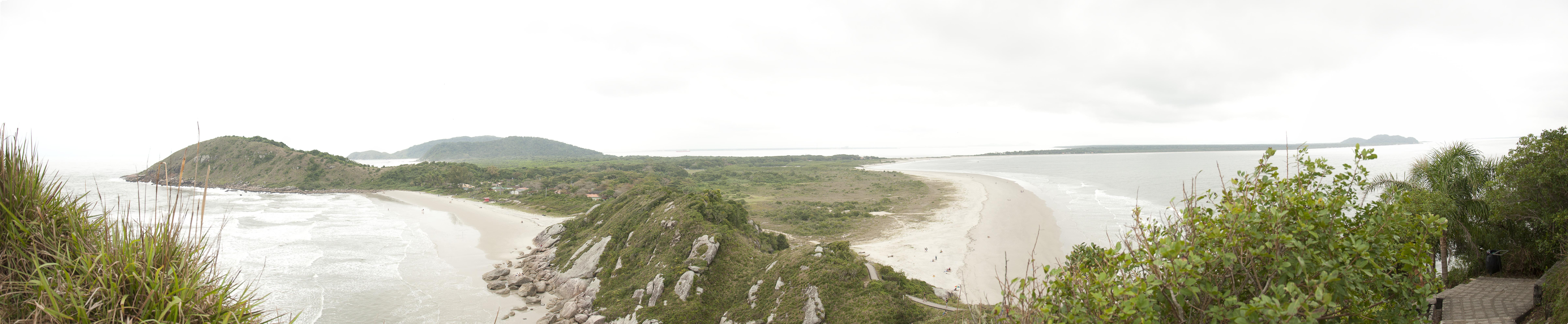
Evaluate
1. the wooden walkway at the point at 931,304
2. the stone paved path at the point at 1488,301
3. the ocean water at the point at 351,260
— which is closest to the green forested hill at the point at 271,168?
the ocean water at the point at 351,260

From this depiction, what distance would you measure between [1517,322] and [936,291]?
37.2ft

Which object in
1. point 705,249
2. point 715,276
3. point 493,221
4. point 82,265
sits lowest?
point 493,221

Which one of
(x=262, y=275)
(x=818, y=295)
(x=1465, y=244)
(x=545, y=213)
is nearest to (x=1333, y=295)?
(x=818, y=295)

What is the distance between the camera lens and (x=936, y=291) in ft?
51.8

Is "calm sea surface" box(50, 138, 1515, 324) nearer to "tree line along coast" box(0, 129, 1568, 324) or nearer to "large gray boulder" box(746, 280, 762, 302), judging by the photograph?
"tree line along coast" box(0, 129, 1568, 324)

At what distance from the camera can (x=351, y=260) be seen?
26469mm

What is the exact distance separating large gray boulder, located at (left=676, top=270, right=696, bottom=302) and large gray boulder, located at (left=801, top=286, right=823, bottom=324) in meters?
3.67

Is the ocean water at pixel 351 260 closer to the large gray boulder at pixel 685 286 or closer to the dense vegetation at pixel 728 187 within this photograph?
the large gray boulder at pixel 685 286

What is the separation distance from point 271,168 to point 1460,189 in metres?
114

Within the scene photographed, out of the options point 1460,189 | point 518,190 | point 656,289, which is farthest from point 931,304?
point 518,190

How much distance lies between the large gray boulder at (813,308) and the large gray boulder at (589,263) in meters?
9.60

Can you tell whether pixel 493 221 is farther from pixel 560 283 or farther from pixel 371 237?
pixel 560 283

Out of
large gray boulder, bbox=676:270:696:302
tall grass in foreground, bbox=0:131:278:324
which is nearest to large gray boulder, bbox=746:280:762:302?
large gray boulder, bbox=676:270:696:302

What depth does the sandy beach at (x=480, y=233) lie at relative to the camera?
2114 cm
